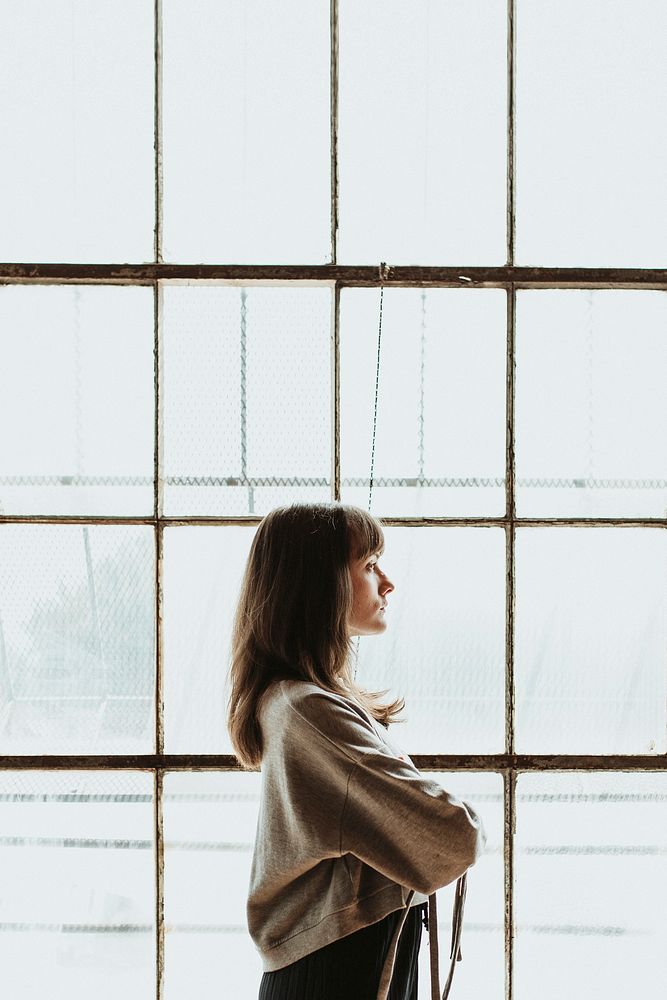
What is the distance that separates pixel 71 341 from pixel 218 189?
389 mm

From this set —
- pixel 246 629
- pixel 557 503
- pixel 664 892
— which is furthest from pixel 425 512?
pixel 664 892

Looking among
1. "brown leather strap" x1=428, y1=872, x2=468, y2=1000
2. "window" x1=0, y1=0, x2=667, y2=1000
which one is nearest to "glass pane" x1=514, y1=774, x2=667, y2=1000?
"window" x1=0, y1=0, x2=667, y2=1000

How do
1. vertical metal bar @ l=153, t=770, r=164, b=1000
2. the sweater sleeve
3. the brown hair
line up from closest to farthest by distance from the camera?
the sweater sleeve → the brown hair → vertical metal bar @ l=153, t=770, r=164, b=1000

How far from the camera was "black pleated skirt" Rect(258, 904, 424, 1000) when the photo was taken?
116 cm

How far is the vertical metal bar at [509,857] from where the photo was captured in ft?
5.38

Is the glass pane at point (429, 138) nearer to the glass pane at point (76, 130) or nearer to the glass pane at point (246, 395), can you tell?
the glass pane at point (246, 395)

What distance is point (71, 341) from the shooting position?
1656mm

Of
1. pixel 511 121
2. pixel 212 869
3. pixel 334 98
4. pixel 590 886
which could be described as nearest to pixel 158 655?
pixel 212 869

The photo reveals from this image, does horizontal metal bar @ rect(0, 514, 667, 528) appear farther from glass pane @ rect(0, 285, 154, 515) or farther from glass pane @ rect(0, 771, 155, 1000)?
glass pane @ rect(0, 771, 155, 1000)

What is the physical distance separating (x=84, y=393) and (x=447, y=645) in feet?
2.67

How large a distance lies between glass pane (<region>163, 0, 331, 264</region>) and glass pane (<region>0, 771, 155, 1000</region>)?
101 centimetres

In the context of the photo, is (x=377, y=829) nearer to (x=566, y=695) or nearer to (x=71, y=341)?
(x=566, y=695)

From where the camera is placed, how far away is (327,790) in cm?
113

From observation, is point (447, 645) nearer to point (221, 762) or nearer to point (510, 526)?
point (510, 526)
